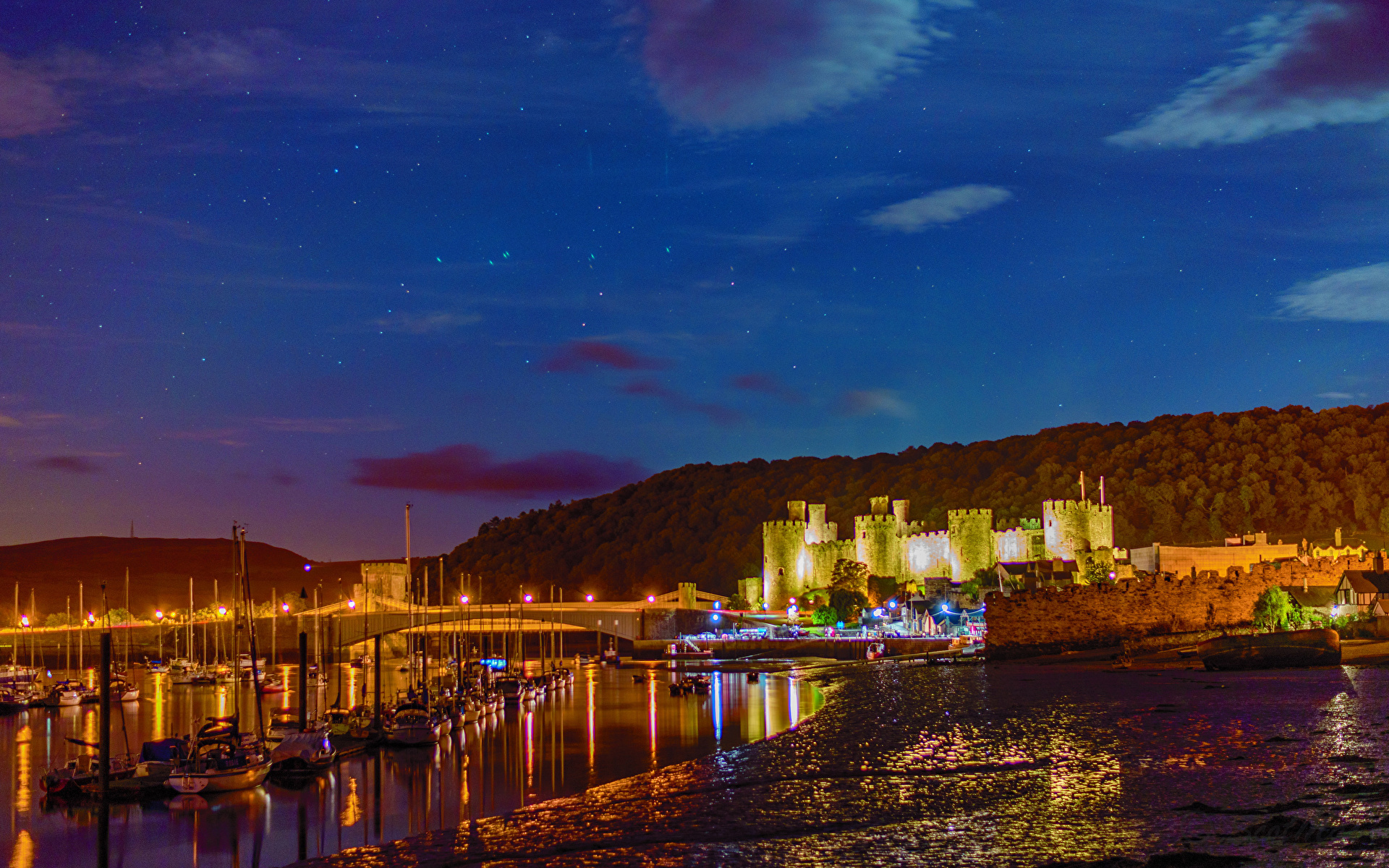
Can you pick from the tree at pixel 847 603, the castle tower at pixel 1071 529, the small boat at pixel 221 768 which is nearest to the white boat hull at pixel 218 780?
the small boat at pixel 221 768

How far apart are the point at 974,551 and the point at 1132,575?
15309 mm

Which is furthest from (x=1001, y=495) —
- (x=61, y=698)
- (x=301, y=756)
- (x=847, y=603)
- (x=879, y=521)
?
(x=301, y=756)

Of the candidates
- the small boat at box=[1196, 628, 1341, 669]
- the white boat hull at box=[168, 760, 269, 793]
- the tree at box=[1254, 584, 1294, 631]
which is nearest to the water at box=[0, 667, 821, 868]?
the white boat hull at box=[168, 760, 269, 793]

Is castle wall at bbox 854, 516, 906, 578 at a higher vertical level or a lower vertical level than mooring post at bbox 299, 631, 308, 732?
higher

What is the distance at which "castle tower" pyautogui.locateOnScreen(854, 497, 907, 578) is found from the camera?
9338cm

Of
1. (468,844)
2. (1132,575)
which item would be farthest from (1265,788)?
(1132,575)

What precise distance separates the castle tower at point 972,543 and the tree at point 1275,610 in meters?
31.2

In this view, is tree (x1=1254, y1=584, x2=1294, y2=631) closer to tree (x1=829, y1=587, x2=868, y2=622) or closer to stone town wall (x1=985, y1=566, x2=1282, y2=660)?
stone town wall (x1=985, y1=566, x2=1282, y2=660)

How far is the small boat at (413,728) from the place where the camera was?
31.0 m

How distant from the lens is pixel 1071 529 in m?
84.7

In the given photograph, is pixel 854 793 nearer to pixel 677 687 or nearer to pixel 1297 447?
pixel 677 687

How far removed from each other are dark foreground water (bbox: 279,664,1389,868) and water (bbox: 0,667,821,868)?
146 centimetres

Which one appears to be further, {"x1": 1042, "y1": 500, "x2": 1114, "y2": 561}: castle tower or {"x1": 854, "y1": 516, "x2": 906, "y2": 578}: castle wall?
{"x1": 854, "y1": 516, "x2": 906, "y2": 578}: castle wall

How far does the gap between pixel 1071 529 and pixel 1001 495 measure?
33.0 metres
